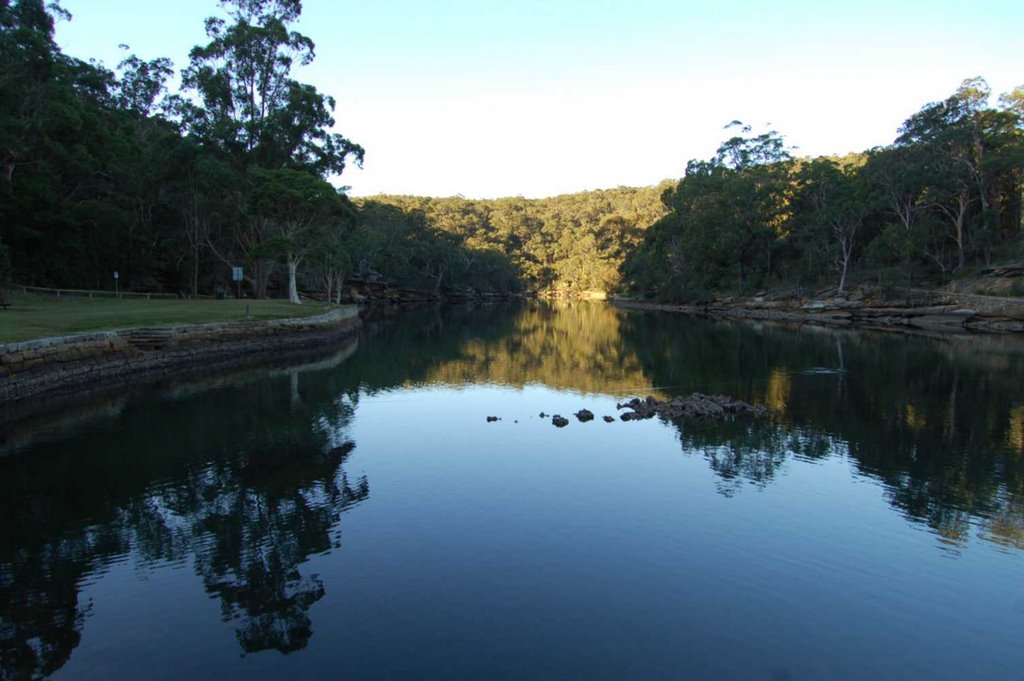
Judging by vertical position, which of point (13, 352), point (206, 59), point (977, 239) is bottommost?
point (13, 352)

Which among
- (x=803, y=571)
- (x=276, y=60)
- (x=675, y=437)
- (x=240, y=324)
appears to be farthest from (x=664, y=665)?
(x=276, y=60)

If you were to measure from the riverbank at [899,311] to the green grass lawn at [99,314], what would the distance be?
45337 mm

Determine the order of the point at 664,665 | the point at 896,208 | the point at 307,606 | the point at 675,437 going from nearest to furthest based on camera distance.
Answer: the point at 664,665 < the point at 307,606 < the point at 675,437 < the point at 896,208

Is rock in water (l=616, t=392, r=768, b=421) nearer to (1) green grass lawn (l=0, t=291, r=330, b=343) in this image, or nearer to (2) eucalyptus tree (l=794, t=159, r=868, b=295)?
(1) green grass lawn (l=0, t=291, r=330, b=343)

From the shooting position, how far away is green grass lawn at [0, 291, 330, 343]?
77.8ft

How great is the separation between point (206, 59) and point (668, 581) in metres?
52.1

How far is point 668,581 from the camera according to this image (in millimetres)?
Answer: 8984

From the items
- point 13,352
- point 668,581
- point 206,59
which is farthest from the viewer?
point 206,59

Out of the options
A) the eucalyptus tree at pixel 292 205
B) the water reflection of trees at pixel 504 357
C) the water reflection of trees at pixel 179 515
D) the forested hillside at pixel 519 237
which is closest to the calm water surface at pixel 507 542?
the water reflection of trees at pixel 179 515

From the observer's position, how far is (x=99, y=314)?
29484mm

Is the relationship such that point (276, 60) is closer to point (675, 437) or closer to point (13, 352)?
point (13, 352)

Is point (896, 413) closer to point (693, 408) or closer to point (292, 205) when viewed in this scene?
point (693, 408)

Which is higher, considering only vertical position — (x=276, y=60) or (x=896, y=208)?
(x=276, y=60)

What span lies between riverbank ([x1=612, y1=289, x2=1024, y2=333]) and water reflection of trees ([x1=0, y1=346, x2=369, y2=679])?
48216 millimetres
